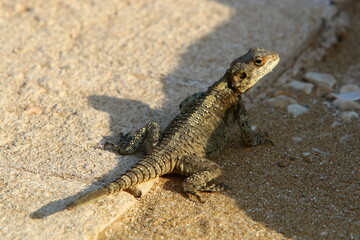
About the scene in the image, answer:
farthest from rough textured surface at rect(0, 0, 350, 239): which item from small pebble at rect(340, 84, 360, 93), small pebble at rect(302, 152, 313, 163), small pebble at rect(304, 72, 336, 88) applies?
small pebble at rect(302, 152, 313, 163)

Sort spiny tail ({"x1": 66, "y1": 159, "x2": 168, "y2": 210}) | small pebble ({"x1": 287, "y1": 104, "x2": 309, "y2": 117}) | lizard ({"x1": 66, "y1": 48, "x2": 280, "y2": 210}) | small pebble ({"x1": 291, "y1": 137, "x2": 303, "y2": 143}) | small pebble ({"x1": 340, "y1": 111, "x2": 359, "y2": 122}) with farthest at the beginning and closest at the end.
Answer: small pebble ({"x1": 287, "y1": 104, "x2": 309, "y2": 117})
small pebble ({"x1": 340, "y1": 111, "x2": 359, "y2": 122})
small pebble ({"x1": 291, "y1": 137, "x2": 303, "y2": 143})
lizard ({"x1": 66, "y1": 48, "x2": 280, "y2": 210})
spiny tail ({"x1": 66, "y1": 159, "x2": 168, "y2": 210})

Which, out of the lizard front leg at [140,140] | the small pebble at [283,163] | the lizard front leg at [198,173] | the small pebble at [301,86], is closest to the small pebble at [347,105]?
the small pebble at [301,86]

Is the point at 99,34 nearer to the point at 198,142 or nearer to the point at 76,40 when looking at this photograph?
the point at 76,40

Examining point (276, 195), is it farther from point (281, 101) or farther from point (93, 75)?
point (93, 75)

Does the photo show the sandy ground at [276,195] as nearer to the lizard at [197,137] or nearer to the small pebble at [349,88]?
the lizard at [197,137]

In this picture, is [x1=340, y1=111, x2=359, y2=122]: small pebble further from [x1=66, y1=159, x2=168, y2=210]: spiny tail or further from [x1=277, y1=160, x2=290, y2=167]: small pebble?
[x1=66, y1=159, x2=168, y2=210]: spiny tail
